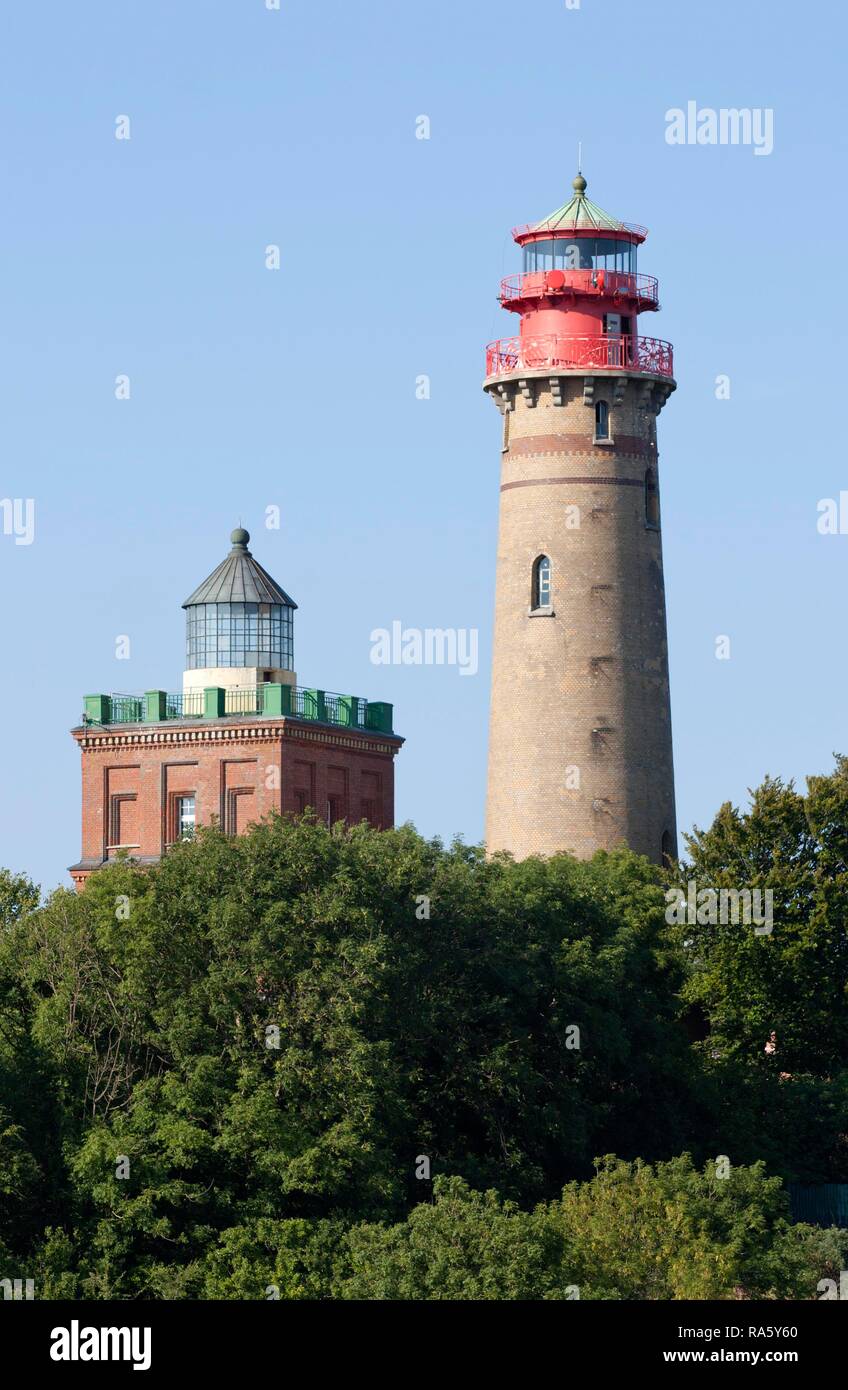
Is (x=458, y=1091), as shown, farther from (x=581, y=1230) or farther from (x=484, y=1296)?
(x=484, y=1296)

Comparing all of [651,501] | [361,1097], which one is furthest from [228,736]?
[361,1097]

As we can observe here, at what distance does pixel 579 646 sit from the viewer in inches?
3009

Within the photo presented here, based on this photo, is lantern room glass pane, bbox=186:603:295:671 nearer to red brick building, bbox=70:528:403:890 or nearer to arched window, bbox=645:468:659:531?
red brick building, bbox=70:528:403:890

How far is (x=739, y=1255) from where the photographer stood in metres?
51.5

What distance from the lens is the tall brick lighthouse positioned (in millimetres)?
76000

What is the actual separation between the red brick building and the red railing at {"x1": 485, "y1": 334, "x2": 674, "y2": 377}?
10.1 meters

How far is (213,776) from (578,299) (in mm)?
16968

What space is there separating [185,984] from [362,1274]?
30.3 feet

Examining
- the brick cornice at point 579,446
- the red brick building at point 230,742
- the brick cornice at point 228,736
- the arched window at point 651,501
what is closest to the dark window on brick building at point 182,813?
the red brick building at point 230,742

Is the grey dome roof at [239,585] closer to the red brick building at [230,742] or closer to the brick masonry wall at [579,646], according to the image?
the red brick building at [230,742]

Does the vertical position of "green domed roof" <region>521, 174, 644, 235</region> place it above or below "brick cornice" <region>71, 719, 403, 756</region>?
above

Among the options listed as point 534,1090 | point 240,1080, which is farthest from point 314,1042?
point 534,1090

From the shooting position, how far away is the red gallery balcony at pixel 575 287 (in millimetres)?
76438

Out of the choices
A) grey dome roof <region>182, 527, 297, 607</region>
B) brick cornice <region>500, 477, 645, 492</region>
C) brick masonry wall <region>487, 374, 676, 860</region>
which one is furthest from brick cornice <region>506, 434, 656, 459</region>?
grey dome roof <region>182, 527, 297, 607</region>
